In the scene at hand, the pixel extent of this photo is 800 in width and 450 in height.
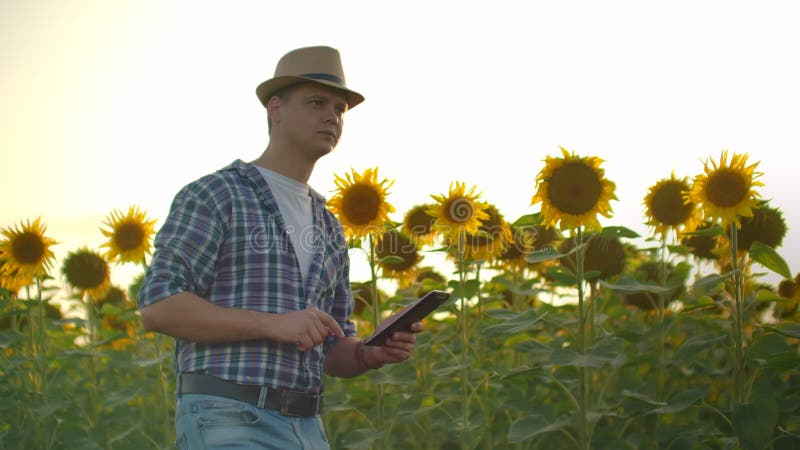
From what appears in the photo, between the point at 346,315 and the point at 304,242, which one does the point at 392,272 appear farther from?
the point at 304,242

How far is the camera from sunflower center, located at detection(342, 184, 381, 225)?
204 inches

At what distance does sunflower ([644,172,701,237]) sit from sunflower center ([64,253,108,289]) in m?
5.08

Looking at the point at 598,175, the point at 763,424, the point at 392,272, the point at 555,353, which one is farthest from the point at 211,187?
the point at 392,272

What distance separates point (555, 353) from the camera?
3.97 meters

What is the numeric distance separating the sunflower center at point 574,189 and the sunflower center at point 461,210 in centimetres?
79

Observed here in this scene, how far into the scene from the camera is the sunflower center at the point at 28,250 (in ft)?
22.4

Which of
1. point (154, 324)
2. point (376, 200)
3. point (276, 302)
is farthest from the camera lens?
point (376, 200)

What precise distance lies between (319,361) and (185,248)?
0.79 m

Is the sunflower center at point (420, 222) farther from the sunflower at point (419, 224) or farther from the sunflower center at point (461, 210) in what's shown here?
the sunflower center at point (461, 210)

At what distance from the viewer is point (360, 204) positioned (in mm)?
5195

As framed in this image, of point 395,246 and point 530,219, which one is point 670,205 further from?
point 395,246

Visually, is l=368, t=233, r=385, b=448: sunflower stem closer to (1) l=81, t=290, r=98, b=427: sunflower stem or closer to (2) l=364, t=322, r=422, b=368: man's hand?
(2) l=364, t=322, r=422, b=368: man's hand

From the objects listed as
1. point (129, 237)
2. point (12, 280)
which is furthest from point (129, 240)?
point (12, 280)

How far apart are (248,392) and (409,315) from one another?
67cm
